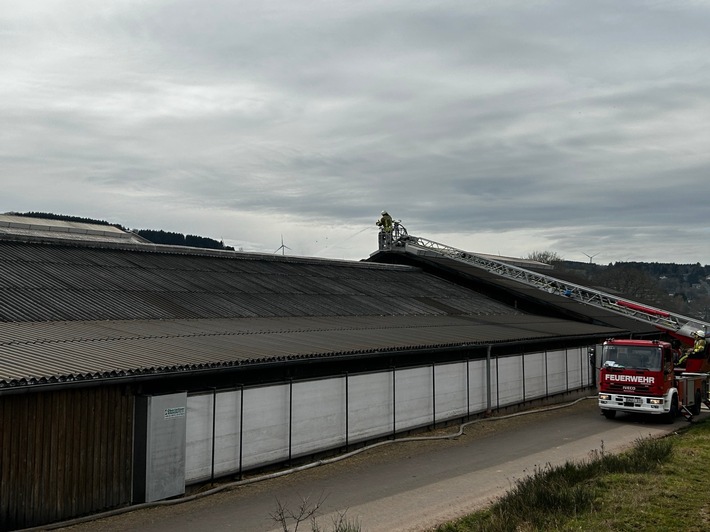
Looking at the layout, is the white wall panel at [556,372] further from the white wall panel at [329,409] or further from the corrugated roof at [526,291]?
the corrugated roof at [526,291]

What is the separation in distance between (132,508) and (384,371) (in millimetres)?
10617

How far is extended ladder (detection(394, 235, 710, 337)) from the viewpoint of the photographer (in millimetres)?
38656

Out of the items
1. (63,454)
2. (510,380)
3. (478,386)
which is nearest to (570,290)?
(510,380)

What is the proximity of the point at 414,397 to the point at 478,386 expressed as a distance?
510cm

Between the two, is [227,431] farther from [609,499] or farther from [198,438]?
[609,499]

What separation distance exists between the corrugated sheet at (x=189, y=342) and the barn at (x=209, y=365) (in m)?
0.07

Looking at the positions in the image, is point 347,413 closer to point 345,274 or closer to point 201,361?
point 201,361

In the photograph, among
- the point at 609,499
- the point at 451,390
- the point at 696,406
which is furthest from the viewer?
the point at 696,406

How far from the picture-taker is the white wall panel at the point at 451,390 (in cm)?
2700

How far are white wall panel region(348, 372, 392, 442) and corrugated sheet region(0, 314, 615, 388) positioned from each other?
1142 mm

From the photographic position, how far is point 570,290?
163 ft

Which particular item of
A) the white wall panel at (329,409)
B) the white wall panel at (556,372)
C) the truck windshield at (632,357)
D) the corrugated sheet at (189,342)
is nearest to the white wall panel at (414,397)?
the white wall panel at (329,409)

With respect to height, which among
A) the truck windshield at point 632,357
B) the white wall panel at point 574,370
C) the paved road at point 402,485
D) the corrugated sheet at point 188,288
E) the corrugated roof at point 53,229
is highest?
the corrugated roof at point 53,229

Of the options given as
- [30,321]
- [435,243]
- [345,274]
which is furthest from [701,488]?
[435,243]
